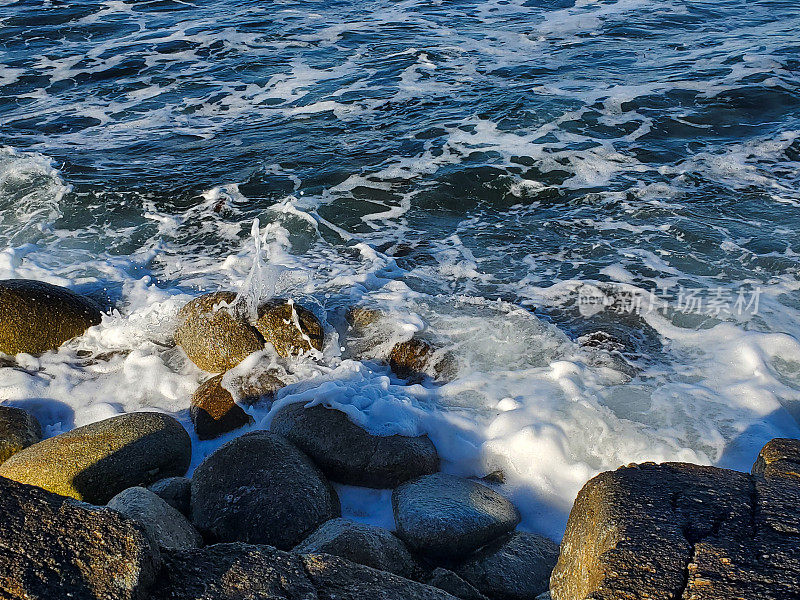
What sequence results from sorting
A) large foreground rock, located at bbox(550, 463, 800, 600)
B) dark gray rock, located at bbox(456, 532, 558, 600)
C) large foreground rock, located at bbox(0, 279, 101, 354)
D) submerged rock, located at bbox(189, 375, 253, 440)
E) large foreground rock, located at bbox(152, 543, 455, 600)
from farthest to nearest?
large foreground rock, located at bbox(0, 279, 101, 354) → submerged rock, located at bbox(189, 375, 253, 440) → dark gray rock, located at bbox(456, 532, 558, 600) → large foreground rock, located at bbox(550, 463, 800, 600) → large foreground rock, located at bbox(152, 543, 455, 600)

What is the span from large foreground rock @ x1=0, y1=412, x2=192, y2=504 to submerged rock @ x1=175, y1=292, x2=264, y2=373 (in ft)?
3.12

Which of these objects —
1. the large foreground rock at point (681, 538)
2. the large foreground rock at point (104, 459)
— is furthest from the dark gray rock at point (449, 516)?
the large foreground rock at point (104, 459)

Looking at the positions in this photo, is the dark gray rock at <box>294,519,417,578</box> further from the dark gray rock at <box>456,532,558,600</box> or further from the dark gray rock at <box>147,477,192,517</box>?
the dark gray rock at <box>147,477,192,517</box>

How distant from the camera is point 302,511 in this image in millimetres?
3500

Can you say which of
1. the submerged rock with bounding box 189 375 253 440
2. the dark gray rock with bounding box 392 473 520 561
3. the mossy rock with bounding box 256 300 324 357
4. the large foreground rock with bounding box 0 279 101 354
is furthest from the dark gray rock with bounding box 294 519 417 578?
the large foreground rock with bounding box 0 279 101 354

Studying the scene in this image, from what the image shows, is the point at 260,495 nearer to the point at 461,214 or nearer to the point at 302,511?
the point at 302,511

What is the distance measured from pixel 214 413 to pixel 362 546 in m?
1.87

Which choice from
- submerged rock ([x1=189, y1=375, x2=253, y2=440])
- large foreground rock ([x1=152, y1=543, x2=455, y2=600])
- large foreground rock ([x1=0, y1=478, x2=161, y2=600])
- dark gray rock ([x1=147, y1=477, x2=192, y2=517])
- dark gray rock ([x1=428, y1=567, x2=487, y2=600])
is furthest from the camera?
submerged rock ([x1=189, y1=375, x2=253, y2=440])

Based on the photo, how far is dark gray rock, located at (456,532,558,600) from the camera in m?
3.10

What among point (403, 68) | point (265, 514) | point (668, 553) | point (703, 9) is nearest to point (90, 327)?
point (265, 514)

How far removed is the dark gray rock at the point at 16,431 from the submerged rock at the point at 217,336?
1105 millimetres

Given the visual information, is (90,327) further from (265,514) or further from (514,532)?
(514,532)

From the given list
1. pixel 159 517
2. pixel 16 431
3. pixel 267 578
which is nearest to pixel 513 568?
pixel 267 578

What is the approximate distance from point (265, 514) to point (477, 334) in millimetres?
2438
